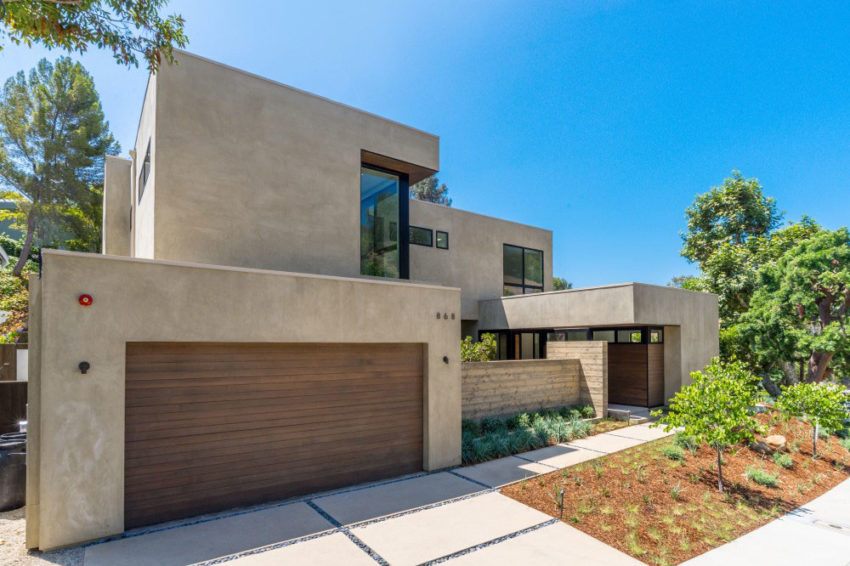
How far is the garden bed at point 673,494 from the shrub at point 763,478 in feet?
0.14

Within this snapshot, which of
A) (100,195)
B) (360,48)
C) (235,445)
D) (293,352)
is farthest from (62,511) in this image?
(100,195)

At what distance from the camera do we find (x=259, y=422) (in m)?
6.07

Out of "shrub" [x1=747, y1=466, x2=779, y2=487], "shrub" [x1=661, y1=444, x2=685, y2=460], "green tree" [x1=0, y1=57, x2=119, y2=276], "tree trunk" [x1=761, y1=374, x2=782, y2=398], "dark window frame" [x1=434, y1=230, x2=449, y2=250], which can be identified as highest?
"green tree" [x1=0, y1=57, x2=119, y2=276]

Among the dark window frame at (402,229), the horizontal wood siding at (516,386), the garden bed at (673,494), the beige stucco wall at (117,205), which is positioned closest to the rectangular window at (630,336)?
the horizontal wood siding at (516,386)

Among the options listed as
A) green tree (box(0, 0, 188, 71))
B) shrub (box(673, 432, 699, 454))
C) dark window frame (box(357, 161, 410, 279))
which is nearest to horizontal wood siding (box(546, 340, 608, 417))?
shrub (box(673, 432, 699, 454))

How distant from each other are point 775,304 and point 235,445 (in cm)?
1712

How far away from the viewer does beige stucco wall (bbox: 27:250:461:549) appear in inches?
183

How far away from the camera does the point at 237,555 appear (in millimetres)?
4562

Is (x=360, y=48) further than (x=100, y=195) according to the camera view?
No

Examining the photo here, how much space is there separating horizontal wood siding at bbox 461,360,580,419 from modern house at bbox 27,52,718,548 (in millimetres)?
1777

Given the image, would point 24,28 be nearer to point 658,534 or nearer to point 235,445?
point 235,445

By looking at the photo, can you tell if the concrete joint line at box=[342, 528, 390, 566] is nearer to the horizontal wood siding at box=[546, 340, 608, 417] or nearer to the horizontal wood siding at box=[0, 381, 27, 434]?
the horizontal wood siding at box=[0, 381, 27, 434]

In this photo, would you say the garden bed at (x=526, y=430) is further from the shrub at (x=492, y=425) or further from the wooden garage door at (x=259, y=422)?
the wooden garage door at (x=259, y=422)

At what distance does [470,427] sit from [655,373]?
7293 millimetres
